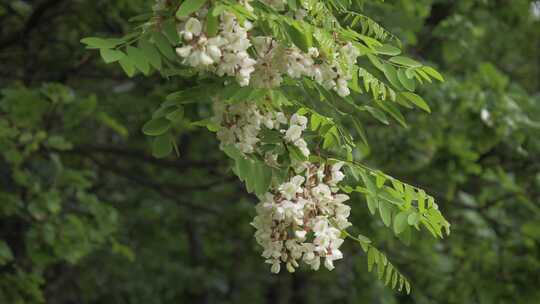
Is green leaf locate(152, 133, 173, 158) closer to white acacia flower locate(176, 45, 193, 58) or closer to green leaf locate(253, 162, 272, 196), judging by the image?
green leaf locate(253, 162, 272, 196)

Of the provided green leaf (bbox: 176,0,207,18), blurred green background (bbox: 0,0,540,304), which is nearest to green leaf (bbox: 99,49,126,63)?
green leaf (bbox: 176,0,207,18)

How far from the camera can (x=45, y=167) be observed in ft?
15.3

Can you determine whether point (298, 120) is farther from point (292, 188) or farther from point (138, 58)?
point (138, 58)

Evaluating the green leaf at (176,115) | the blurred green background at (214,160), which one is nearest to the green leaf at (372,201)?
the green leaf at (176,115)

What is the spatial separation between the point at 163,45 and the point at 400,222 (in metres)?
0.82

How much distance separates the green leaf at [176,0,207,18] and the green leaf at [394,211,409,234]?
0.85m

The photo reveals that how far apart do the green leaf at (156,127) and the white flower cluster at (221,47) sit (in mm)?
350

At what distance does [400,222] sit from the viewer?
2.26 m

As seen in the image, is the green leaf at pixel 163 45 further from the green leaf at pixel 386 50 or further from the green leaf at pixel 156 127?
the green leaf at pixel 386 50

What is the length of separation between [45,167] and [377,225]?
217cm

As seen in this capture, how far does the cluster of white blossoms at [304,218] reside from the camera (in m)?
2.01

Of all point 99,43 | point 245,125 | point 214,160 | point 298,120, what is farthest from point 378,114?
point 214,160

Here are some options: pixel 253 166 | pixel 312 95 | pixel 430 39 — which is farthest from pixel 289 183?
pixel 430 39

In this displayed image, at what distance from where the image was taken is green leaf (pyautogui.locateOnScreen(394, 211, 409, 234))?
88.8 inches
